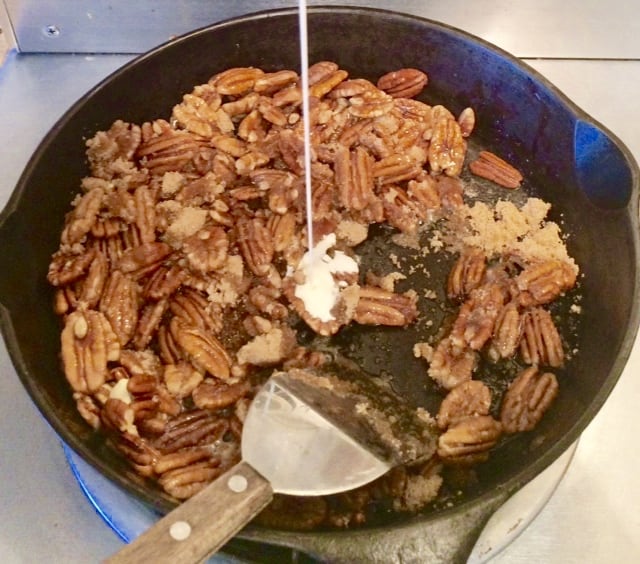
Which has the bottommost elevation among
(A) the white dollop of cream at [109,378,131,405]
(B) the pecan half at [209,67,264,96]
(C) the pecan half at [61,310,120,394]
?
(A) the white dollop of cream at [109,378,131,405]

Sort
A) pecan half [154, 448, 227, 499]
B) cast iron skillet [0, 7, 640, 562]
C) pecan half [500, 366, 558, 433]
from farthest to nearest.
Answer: pecan half [500, 366, 558, 433]
pecan half [154, 448, 227, 499]
cast iron skillet [0, 7, 640, 562]

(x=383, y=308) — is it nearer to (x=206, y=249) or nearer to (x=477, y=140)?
(x=206, y=249)

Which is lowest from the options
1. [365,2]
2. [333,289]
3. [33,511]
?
[33,511]

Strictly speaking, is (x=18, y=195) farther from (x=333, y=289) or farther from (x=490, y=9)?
(x=490, y=9)

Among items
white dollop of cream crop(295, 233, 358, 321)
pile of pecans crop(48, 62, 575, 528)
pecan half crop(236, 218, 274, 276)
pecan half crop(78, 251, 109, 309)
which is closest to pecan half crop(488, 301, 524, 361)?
pile of pecans crop(48, 62, 575, 528)

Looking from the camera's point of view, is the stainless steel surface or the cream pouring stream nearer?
the cream pouring stream

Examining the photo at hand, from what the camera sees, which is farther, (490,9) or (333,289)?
(490,9)

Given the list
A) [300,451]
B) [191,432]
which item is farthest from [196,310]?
[300,451]

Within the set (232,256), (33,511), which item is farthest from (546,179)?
(33,511)

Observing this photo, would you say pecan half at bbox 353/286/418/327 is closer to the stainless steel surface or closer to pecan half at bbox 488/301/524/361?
pecan half at bbox 488/301/524/361
